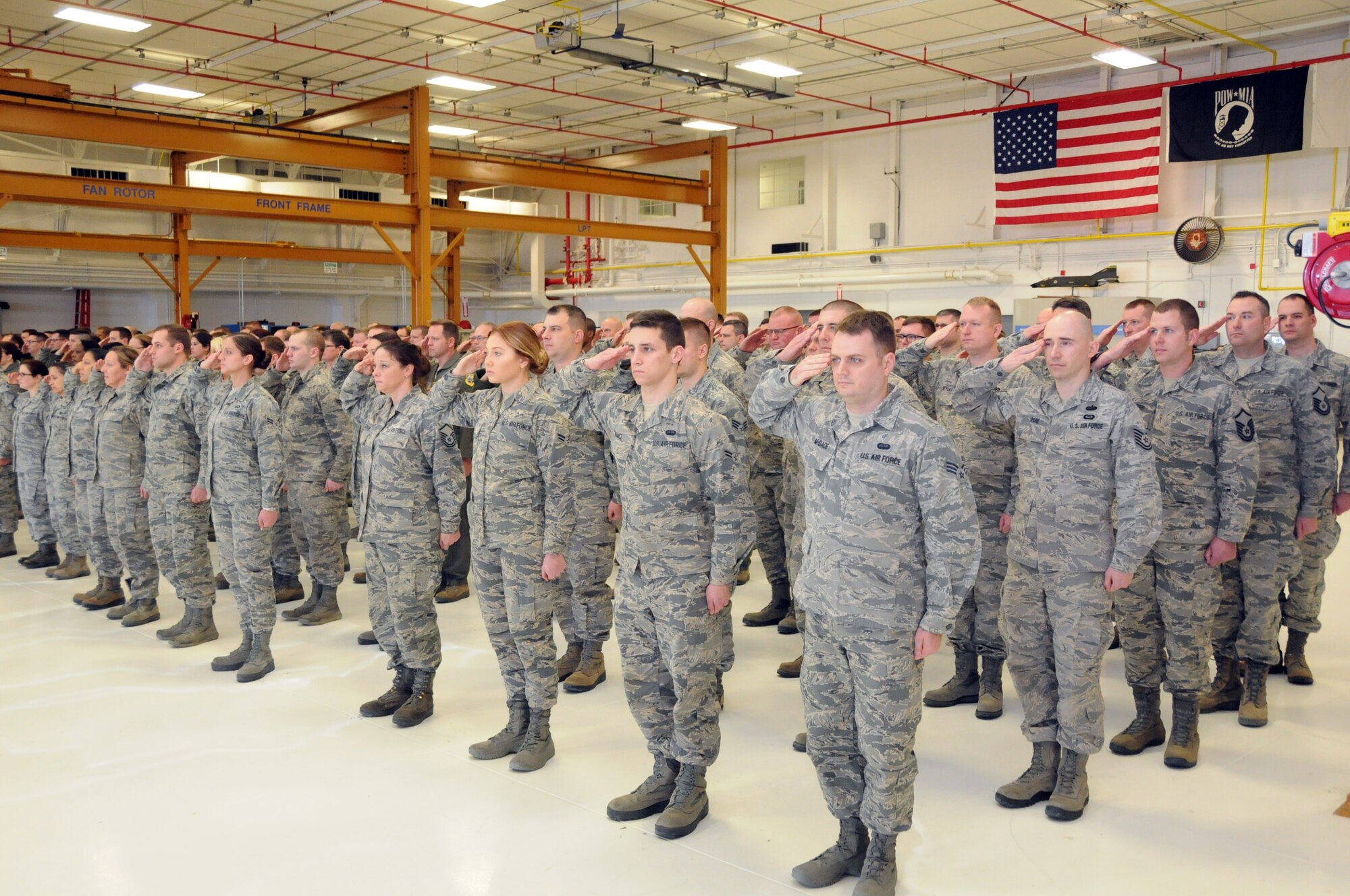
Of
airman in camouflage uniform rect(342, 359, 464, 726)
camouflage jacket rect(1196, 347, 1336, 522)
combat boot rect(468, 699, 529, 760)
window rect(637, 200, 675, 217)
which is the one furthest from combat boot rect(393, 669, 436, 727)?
window rect(637, 200, 675, 217)

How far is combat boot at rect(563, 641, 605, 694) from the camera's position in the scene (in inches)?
203

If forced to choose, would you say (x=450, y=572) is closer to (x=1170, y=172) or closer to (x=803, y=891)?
(x=803, y=891)

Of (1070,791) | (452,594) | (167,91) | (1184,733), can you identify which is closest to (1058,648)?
(1070,791)

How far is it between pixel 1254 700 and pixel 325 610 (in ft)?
17.2

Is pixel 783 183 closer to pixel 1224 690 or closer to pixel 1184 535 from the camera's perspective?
pixel 1224 690

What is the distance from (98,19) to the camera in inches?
499

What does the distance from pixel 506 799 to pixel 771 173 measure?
58.3 feet

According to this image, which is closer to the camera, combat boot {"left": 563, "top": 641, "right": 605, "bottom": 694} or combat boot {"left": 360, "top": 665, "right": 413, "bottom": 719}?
combat boot {"left": 360, "top": 665, "right": 413, "bottom": 719}

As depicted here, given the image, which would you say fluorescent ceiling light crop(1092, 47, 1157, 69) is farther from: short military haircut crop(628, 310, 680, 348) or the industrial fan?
short military haircut crop(628, 310, 680, 348)

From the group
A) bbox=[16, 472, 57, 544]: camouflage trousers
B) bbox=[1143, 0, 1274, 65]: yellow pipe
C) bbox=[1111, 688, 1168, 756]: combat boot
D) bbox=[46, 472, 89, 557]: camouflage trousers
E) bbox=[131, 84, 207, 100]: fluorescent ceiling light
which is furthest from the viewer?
bbox=[131, 84, 207, 100]: fluorescent ceiling light

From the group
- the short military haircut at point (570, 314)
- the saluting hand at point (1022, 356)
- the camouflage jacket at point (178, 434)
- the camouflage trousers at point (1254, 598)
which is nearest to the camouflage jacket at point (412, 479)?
the short military haircut at point (570, 314)

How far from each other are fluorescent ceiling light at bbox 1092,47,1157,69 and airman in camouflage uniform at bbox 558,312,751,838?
38.6 feet

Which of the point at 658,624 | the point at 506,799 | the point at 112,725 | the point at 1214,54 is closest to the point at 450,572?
the point at 112,725

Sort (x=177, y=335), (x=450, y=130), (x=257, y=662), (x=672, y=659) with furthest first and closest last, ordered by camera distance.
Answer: (x=450, y=130), (x=177, y=335), (x=257, y=662), (x=672, y=659)
